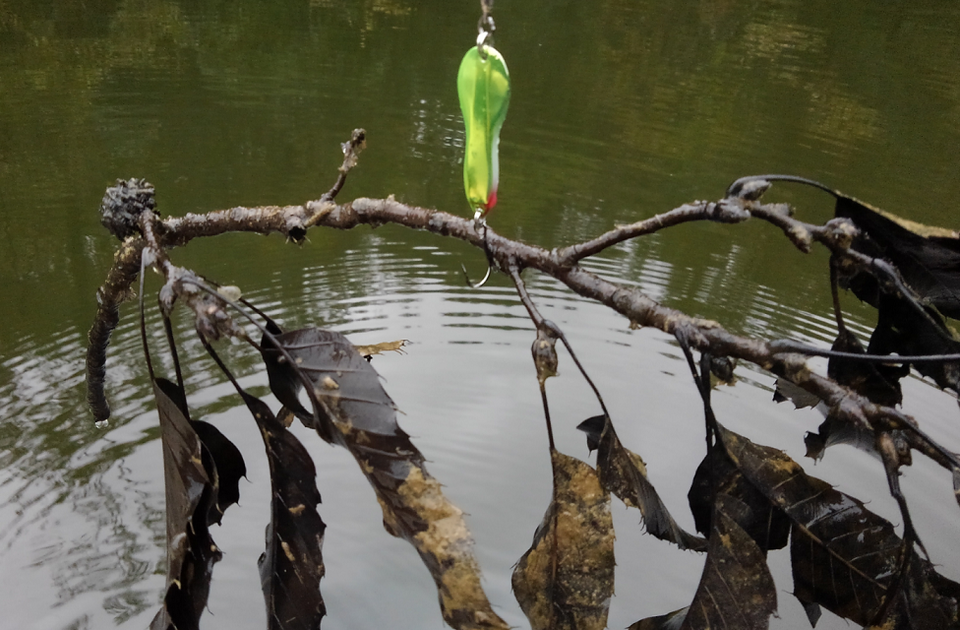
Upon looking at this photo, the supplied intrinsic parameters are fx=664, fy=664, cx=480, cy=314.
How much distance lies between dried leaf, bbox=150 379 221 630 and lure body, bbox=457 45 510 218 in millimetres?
183

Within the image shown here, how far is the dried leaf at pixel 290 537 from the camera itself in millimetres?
339

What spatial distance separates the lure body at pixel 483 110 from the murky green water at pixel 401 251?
43 cm

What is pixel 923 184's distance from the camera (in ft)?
4.69

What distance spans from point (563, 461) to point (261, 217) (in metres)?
0.23

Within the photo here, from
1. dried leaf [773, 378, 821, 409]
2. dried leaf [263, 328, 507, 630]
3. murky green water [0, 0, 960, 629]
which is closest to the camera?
dried leaf [263, 328, 507, 630]

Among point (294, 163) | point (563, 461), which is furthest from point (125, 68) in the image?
point (563, 461)

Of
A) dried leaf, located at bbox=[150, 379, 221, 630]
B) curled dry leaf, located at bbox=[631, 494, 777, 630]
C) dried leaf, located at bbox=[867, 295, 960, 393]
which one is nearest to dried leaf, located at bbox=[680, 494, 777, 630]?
curled dry leaf, located at bbox=[631, 494, 777, 630]

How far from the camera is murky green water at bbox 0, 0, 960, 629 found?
649 mm

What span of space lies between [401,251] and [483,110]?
0.77 m

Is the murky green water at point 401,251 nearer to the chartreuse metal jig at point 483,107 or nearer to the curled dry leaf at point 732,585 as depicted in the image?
the curled dry leaf at point 732,585

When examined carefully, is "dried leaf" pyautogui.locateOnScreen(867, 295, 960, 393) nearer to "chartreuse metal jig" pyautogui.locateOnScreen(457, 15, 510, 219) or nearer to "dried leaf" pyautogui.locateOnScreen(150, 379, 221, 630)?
"chartreuse metal jig" pyautogui.locateOnScreen(457, 15, 510, 219)

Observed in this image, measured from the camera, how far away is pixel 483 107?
34 centimetres

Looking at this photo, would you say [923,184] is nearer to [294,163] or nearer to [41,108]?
[294,163]

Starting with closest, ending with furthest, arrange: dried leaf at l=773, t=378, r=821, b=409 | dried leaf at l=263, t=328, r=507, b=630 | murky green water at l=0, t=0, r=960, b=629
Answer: dried leaf at l=263, t=328, r=507, b=630
dried leaf at l=773, t=378, r=821, b=409
murky green water at l=0, t=0, r=960, b=629
